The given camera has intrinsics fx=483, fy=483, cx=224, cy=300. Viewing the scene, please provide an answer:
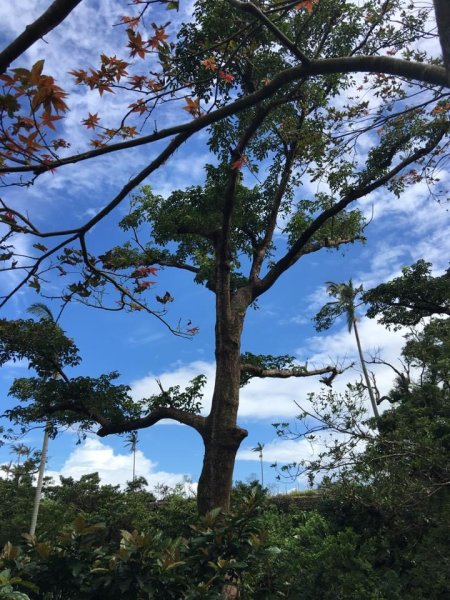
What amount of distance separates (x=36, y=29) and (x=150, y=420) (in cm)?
544

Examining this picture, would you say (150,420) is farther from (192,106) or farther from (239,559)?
(192,106)

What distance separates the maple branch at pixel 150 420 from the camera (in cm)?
621

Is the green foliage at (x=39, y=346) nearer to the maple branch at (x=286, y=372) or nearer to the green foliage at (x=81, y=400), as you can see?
the green foliage at (x=81, y=400)

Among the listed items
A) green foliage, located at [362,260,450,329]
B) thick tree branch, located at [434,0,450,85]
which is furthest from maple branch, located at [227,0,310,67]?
green foliage, located at [362,260,450,329]

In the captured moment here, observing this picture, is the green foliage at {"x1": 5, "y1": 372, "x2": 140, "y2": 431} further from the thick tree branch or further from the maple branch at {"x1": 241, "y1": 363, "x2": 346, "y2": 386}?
the thick tree branch

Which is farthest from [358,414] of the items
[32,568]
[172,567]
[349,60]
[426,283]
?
[426,283]

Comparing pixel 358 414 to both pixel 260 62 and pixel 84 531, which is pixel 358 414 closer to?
pixel 84 531

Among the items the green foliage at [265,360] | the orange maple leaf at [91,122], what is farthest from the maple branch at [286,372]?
the orange maple leaf at [91,122]

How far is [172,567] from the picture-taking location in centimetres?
266

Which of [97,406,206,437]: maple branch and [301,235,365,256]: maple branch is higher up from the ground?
[301,235,365,256]: maple branch

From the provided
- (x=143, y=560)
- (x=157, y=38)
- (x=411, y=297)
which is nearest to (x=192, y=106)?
(x=157, y=38)

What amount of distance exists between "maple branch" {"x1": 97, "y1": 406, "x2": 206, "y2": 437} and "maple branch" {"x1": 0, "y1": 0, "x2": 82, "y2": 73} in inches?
198

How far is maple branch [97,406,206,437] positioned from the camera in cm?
621

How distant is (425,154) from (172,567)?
4.92 m
